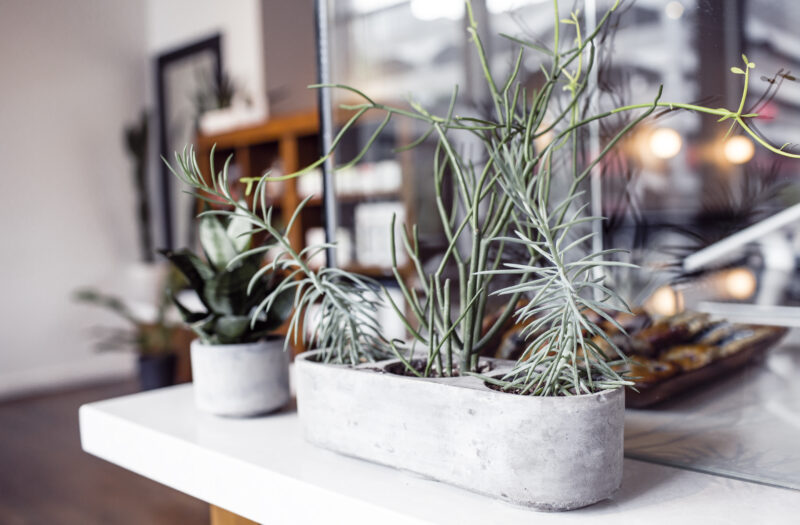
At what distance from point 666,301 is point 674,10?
0.33 m

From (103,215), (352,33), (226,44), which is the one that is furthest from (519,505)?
(103,215)

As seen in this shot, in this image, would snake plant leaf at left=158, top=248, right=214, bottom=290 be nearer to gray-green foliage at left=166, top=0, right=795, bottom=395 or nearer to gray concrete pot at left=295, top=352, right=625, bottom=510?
gray-green foliage at left=166, top=0, right=795, bottom=395

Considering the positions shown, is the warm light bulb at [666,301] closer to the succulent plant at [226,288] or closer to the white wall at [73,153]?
the succulent plant at [226,288]

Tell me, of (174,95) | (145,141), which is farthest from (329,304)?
(174,95)

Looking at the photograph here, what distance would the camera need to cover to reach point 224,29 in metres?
4.58

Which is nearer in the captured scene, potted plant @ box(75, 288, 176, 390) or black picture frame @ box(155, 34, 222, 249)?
potted plant @ box(75, 288, 176, 390)

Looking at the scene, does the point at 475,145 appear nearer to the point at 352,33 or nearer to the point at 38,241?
the point at 352,33

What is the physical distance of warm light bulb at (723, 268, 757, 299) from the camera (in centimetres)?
85

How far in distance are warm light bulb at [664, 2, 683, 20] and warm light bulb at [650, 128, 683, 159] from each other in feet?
0.41

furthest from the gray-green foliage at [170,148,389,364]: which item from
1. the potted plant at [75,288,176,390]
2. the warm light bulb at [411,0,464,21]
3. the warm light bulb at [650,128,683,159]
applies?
the potted plant at [75,288,176,390]

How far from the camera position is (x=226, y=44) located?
458 centimetres

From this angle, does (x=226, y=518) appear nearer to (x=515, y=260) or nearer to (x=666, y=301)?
(x=515, y=260)

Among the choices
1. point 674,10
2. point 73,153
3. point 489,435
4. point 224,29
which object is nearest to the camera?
point 489,435

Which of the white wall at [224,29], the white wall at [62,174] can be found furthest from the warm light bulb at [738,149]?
the white wall at [62,174]
